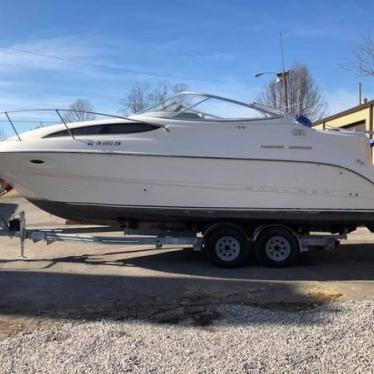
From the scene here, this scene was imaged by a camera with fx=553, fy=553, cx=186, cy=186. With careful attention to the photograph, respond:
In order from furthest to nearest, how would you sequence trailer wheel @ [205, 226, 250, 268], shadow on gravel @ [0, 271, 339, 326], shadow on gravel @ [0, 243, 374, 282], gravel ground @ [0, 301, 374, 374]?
trailer wheel @ [205, 226, 250, 268] → shadow on gravel @ [0, 243, 374, 282] → shadow on gravel @ [0, 271, 339, 326] → gravel ground @ [0, 301, 374, 374]

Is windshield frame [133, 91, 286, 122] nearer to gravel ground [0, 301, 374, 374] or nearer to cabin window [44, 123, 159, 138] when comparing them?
cabin window [44, 123, 159, 138]

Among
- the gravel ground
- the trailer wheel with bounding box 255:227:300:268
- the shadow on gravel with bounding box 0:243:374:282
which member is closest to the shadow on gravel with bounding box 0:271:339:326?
the gravel ground

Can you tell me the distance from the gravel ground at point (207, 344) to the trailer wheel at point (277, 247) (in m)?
2.94

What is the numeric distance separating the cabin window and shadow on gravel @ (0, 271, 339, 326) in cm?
230

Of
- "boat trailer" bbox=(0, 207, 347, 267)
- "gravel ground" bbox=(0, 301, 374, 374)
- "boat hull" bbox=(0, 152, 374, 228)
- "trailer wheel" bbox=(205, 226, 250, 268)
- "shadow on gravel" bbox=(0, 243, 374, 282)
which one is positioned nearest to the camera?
"gravel ground" bbox=(0, 301, 374, 374)

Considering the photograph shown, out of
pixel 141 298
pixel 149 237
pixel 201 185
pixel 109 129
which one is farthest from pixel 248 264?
pixel 109 129

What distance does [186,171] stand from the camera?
8.88 metres

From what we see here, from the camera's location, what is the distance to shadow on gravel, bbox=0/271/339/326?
600cm

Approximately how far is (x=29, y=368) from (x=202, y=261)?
214 inches

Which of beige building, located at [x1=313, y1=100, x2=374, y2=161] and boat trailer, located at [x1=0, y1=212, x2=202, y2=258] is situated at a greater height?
beige building, located at [x1=313, y1=100, x2=374, y2=161]

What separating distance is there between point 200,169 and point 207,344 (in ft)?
14.0

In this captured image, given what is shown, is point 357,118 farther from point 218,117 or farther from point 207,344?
point 207,344

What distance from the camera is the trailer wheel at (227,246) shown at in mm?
8969

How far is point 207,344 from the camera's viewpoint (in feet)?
16.3
